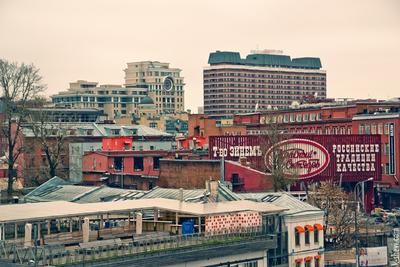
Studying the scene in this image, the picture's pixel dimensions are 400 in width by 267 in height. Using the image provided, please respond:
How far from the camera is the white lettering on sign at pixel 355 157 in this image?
109 m

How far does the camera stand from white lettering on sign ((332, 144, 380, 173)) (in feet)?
357

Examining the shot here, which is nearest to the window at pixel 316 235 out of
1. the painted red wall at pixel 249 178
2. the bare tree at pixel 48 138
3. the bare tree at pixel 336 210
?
the bare tree at pixel 336 210

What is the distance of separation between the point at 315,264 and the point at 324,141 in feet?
129

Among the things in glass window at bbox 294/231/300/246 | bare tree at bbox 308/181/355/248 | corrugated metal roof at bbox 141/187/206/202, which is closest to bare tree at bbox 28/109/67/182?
corrugated metal roof at bbox 141/187/206/202

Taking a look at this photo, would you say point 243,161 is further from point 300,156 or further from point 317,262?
point 317,262

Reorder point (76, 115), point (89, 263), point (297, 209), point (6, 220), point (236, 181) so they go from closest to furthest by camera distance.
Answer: point (89, 263), point (6, 220), point (297, 209), point (236, 181), point (76, 115)

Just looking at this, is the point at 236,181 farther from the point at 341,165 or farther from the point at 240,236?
the point at 240,236

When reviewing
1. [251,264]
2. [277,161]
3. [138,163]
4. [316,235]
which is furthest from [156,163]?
[251,264]

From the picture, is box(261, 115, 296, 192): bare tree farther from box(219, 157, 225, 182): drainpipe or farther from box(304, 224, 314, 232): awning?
box(304, 224, 314, 232): awning

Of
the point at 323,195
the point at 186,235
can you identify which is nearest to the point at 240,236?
the point at 186,235

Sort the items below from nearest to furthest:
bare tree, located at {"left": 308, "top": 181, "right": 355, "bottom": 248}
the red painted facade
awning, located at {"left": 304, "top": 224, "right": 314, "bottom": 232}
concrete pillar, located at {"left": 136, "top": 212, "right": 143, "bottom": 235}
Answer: concrete pillar, located at {"left": 136, "top": 212, "right": 143, "bottom": 235}, awning, located at {"left": 304, "top": 224, "right": 314, "bottom": 232}, bare tree, located at {"left": 308, "top": 181, "right": 355, "bottom": 248}, the red painted facade

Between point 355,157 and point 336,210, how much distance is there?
27.7 meters

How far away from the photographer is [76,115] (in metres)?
166

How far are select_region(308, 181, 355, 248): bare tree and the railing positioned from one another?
22522 millimetres
